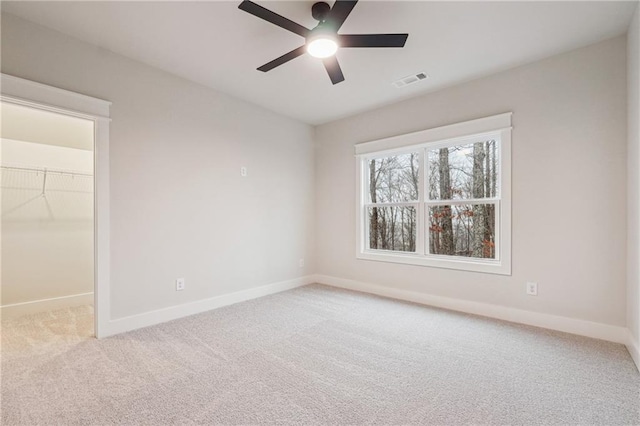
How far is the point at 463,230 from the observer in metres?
3.63

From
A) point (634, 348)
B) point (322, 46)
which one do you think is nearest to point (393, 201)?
point (322, 46)

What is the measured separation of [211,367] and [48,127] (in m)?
3.43

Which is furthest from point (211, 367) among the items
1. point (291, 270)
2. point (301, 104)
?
point (301, 104)

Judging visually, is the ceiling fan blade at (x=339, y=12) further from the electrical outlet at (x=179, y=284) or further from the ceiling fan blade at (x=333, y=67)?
the electrical outlet at (x=179, y=284)

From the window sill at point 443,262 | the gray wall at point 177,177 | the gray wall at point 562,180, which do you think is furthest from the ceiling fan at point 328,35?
the window sill at point 443,262

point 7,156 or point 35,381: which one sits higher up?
point 7,156

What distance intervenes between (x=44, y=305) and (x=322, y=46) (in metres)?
4.27

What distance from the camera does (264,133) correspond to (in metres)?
4.26

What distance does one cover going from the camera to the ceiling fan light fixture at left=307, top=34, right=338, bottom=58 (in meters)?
2.16

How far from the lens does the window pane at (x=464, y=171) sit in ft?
11.2

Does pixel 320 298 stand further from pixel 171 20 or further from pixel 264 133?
pixel 171 20

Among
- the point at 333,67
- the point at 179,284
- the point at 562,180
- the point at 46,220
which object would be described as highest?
the point at 333,67

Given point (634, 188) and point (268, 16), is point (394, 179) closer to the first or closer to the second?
point (634, 188)

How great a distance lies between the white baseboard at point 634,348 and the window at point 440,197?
3.24 feet
